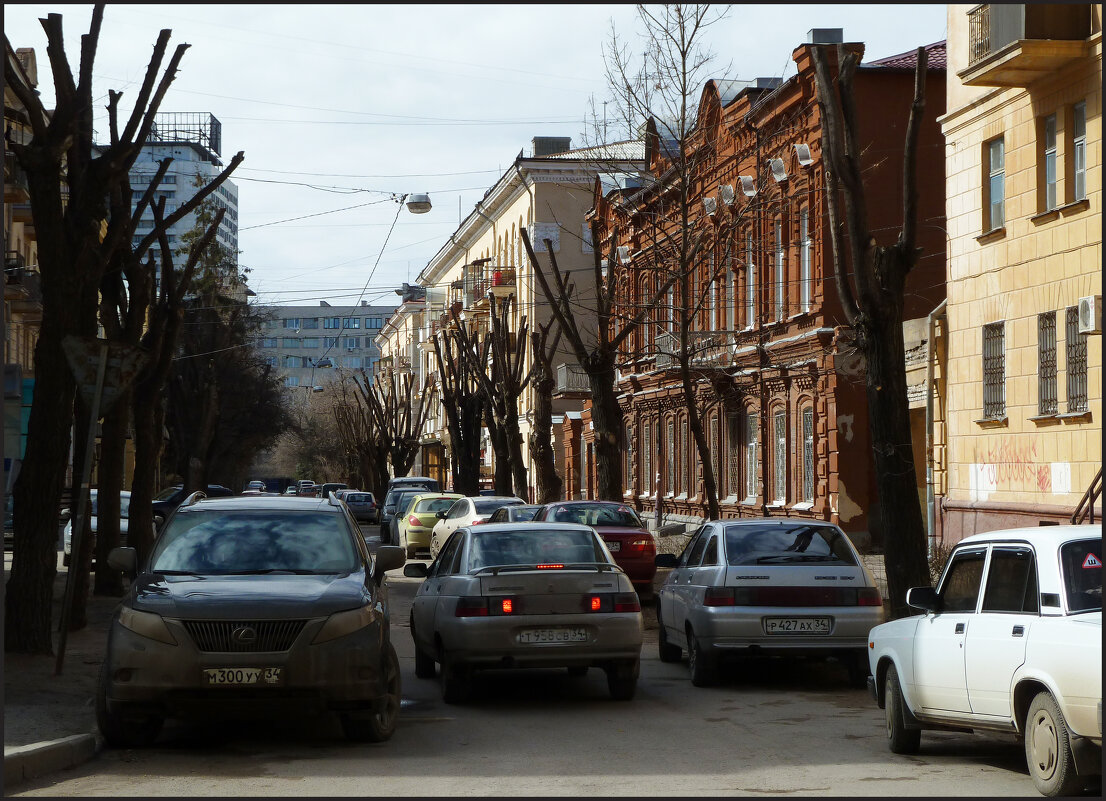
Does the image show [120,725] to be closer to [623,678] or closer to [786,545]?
[623,678]

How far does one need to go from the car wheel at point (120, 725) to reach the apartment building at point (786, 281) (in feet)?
55.6

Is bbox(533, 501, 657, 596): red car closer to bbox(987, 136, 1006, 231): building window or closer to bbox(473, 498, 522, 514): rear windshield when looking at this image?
bbox(473, 498, 522, 514): rear windshield

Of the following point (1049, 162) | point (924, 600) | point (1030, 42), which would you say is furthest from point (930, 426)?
point (924, 600)

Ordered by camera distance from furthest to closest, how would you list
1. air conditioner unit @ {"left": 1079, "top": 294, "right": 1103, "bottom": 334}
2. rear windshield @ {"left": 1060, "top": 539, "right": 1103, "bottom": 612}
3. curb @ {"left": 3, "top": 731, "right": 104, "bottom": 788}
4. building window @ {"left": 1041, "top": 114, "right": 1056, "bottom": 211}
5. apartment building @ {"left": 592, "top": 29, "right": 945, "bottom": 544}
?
apartment building @ {"left": 592, "top": 29, "right": 945, "bottom": 544} < building window @ {"left": 1041, "top": 114, "right": 1056, "bottom": 211} < air conditioner unit @ {"left": 1079, "top": 294, "right": 1103, "bottom": 334} < curb @ {"left": 3, "top": 731, "right": 104, "bottom": 788} < rear windshield @ {"left": 1060, "top": 539, "right": 1103, "bottom": 612}

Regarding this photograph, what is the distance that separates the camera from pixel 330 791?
803cm

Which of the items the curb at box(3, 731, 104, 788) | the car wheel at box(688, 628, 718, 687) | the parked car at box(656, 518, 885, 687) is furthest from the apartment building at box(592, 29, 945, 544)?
the curb at box(3, 731, 104, 788)

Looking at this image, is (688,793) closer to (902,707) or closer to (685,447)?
(902,707)

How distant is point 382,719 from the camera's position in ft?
32.4

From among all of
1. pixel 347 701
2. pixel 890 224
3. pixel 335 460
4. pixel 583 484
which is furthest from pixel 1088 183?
pixel 335 460

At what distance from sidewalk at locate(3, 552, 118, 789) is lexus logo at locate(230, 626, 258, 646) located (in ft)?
3.75

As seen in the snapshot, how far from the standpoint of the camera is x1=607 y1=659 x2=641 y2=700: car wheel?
1191 cm

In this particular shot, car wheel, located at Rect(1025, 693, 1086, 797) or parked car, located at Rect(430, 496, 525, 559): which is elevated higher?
parked car, located at Rect(430, 496, 525, 559)

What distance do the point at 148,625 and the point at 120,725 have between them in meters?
0.71

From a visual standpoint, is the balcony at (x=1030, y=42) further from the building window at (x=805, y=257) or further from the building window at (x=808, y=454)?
the building window at (x=808, y=454)
